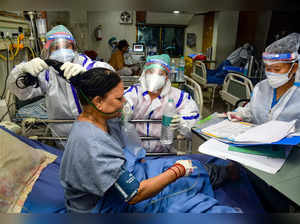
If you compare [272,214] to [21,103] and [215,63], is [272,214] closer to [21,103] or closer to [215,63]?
[21,103]

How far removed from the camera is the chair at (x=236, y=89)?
2770mm

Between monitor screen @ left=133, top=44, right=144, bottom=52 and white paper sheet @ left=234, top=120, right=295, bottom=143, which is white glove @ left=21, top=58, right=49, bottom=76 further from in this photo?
monitor screen @ left=133, top=44, right=144, bottom=52

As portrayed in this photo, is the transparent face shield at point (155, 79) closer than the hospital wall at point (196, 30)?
Yes

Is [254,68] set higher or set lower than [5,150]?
higher

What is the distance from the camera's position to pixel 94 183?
826 millimetres

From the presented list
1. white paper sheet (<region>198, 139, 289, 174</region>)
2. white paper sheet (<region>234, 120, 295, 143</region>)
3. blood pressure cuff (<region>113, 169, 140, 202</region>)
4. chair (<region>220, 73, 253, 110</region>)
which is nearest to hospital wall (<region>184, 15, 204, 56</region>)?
chair (<region>220, 73, 253, 110</region>)

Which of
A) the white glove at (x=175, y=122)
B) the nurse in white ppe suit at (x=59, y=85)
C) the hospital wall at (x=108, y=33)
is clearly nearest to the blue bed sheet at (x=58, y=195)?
the white glove at (x=175, y=122)

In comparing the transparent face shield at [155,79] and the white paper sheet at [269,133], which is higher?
the transparent face shield at [155,79]

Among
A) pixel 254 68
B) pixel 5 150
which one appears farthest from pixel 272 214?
pixel 254 68

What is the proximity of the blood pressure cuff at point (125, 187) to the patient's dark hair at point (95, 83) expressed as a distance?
389 mm

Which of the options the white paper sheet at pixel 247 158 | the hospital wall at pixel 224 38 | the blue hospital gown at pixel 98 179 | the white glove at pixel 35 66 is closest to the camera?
the blue hospital gown at pixel 98 179

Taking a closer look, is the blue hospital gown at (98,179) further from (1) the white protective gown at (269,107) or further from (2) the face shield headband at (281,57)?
(2) the face shield headband at (281,57)

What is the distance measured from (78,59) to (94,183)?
1.21m
